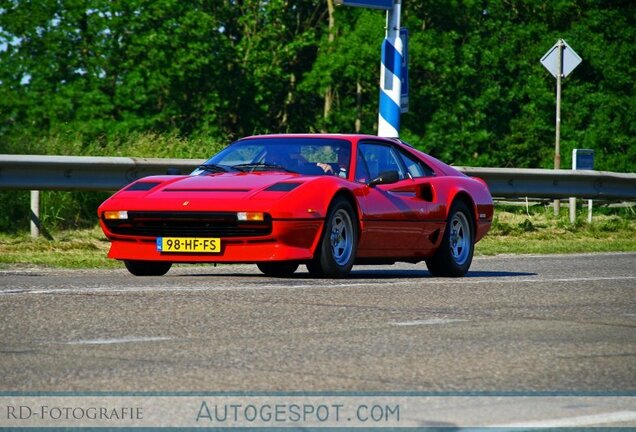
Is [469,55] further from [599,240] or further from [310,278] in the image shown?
[310,278]

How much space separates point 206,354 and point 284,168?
18.5ft

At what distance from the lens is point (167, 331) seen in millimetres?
7305

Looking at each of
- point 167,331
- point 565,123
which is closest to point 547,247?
point 167,331

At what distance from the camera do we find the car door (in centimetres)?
1199

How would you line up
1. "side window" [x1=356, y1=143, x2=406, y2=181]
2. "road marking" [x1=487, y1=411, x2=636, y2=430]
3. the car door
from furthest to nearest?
1. "side window" [x1=356, y1=143, x2=406, y2=181]
2. the car door
3. "road marking" [x1=487, y1=411, x2=636, y2=430]

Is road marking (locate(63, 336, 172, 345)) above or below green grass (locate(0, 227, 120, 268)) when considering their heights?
above

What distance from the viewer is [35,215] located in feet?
52.4

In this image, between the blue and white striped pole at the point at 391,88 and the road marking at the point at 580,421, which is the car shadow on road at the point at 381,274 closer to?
the road marking at the point at 580,421

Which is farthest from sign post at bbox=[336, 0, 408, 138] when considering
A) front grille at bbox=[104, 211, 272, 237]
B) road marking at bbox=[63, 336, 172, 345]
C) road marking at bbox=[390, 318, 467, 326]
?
road marking at bbox=[63, 336, 172, 345]

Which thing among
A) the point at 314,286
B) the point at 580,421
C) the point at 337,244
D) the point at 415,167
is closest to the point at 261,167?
the point at 337,244

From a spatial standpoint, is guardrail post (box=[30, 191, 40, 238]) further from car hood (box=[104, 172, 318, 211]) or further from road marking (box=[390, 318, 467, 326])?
road marking (box=[390, 318, 467, 326])

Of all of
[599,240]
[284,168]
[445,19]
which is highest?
[445,19]

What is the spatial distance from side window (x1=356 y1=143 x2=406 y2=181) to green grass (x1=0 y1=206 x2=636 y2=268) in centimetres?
253

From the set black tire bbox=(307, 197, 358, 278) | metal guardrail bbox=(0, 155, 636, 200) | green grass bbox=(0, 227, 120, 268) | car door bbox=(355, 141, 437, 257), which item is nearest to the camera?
black tire bbox=(307, 197, 358, 278)
